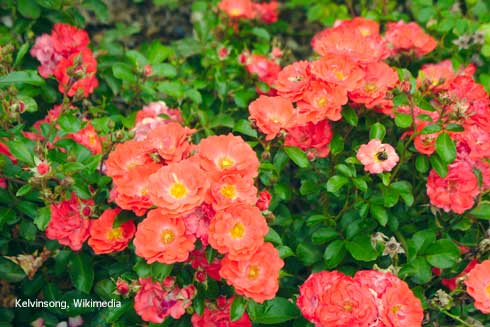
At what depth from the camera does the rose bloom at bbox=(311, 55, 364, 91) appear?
1.67m

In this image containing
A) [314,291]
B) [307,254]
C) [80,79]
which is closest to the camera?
[314,291]

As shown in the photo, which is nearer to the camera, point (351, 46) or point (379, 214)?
point (379, 214)

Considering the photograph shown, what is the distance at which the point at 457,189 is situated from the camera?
170 centimetres

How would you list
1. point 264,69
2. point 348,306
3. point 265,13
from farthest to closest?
point 265,13 < point 264,69 < point 348,306

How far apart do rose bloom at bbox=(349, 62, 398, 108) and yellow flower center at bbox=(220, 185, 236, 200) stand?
544 mm

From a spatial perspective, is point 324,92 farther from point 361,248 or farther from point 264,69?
point 264,69

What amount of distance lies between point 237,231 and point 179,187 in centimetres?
18

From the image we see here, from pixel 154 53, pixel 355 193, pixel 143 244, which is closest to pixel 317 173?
pixel 355 193

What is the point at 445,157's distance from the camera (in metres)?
1.60

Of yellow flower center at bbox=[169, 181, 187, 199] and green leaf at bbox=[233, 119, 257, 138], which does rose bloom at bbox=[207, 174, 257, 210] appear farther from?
green leaf at bbox=[233, 119, 257, 138]

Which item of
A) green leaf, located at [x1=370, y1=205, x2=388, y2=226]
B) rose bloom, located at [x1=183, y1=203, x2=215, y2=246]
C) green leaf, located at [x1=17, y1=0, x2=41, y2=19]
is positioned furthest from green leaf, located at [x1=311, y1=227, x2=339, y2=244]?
green leaf, located at [x1=17, y1=0, x2=41, y2=19]

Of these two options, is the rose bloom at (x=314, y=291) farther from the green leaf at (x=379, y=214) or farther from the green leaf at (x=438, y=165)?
the green leaf at (x=438, y=165)

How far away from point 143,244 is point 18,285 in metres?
0.89

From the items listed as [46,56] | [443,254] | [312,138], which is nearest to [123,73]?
[46,56]
